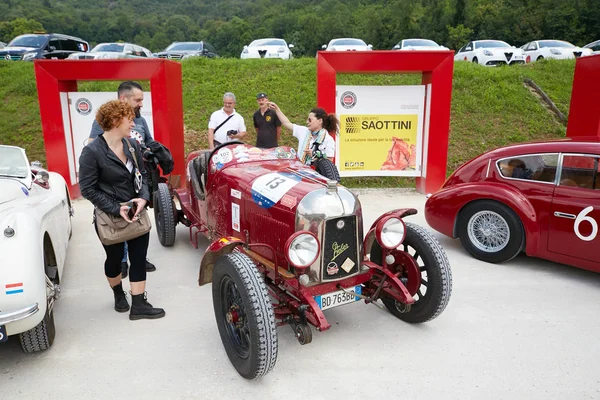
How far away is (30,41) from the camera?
64.6 ft

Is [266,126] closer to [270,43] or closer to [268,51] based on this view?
[268,51]

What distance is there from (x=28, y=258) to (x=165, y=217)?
2.56 m

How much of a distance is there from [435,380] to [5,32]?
189 feet

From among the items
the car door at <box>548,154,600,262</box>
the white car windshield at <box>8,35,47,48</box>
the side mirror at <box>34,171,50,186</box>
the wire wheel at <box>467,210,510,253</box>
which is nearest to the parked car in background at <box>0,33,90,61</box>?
the white car windshield at <box>8,35,47,48</box>

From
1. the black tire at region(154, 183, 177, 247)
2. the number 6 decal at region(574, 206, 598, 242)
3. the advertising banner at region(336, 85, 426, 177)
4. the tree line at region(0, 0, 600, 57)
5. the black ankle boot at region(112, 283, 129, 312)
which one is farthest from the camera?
the tree line at region(0, 0, 600, 57)

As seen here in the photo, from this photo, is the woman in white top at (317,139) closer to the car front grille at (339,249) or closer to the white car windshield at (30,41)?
the car front grille at (339,249)

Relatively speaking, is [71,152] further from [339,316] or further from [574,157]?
[574,157]

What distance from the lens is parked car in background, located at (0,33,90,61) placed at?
18219 mm

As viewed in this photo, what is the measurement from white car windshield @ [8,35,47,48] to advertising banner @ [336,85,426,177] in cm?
1751

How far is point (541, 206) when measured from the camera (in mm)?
4516

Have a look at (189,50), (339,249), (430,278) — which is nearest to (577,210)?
(430,278)

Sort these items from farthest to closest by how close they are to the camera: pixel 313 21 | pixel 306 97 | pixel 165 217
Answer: pixel 313 21
pixel 306 97
pixel 165 217

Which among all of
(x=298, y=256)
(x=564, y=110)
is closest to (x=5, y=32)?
(x=564, y=110)

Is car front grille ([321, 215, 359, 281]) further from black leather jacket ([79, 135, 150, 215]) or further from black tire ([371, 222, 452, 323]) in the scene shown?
black leather jacket ([79, 135, 150, 215])
